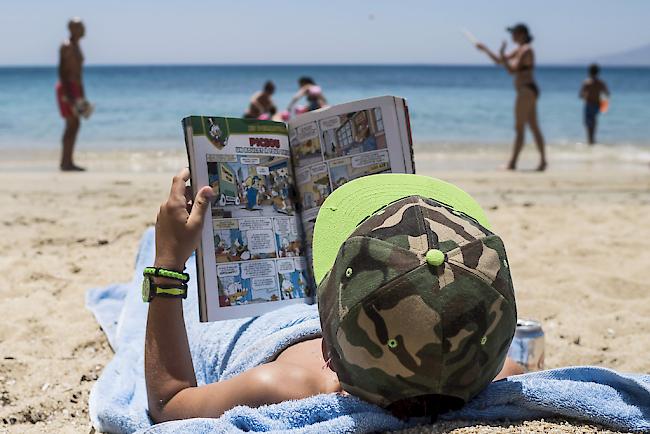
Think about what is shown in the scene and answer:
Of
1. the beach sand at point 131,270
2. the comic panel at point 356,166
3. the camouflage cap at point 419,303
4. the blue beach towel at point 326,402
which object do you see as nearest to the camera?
the camouflage cap at point 419,303

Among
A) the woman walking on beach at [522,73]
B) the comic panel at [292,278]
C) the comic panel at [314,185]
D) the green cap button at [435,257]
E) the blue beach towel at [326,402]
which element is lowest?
the blue beach towel at [326,402]

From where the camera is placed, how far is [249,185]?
1.72 metres

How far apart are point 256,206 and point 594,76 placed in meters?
11.5

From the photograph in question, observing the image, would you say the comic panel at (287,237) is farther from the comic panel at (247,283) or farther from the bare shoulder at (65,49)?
the bare shoulder at (65,49)

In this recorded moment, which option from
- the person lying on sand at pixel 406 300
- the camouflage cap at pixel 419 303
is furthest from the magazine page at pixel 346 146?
the camouflage cap at pixel 419 303

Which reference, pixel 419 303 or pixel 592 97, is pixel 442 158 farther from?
pixel 419 303

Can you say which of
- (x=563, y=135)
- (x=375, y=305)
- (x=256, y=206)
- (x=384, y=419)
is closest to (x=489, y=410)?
(x=384, y=419)

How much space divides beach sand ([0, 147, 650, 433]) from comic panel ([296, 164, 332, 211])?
2.31 feet

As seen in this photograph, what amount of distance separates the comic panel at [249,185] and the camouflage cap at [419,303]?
1.80ft

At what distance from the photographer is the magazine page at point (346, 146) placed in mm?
1734

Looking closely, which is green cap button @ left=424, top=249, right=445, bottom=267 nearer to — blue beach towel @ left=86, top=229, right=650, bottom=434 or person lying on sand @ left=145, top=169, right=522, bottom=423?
person lying on sand @ left=145, top=169, right=522, bottom=423

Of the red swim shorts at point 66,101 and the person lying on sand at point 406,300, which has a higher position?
the red swim shorts at point 66,101

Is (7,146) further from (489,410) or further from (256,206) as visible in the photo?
(489,410)

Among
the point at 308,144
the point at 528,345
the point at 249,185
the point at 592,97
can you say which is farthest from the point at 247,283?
the point at 592,97
